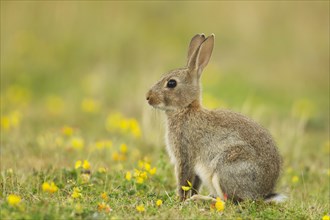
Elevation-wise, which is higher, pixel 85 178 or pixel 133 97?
pixel 133 97

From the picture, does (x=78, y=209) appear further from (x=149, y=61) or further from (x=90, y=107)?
(x=149, y=61)

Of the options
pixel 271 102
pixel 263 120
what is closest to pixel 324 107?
pixel 271 102

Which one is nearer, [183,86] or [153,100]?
[153,100]

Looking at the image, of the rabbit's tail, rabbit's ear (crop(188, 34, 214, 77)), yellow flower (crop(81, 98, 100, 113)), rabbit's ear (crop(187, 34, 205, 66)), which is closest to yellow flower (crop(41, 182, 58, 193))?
the rabbit's tail

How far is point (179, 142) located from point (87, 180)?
3.64ft

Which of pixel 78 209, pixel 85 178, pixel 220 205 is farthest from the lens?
pixel 85 178

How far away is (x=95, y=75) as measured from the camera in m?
15.6

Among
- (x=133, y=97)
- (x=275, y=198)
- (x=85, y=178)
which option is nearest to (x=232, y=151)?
(x=275, y=198)

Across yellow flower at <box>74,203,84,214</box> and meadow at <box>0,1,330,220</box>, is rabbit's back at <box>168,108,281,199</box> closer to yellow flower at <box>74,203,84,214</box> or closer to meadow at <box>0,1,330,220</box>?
meadow at <box>0,1,330,220</box>

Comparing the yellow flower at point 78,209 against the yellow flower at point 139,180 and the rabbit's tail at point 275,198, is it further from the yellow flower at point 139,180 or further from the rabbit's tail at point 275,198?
the rabbit's tail at point 275,198

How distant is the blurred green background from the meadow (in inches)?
1.3

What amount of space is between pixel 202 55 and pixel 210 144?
1.22 meters

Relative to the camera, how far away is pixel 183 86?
816cm

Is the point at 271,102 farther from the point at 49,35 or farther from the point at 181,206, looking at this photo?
the point at 181,206
